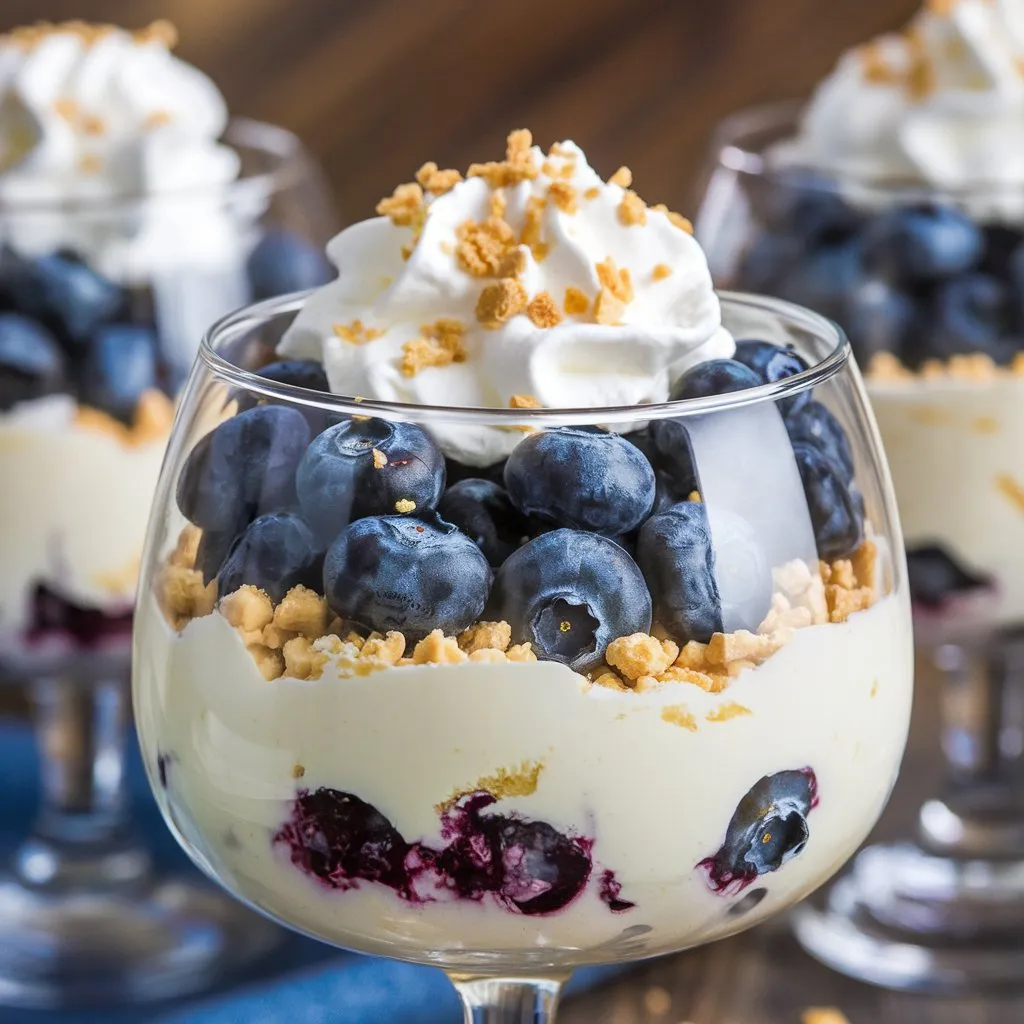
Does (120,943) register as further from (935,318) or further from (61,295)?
(935,318)

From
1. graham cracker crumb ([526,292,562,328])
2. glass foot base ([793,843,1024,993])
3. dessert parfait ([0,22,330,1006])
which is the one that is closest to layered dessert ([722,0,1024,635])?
glass foot base ([793,843,1024,993])

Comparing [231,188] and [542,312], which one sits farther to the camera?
[231,188]

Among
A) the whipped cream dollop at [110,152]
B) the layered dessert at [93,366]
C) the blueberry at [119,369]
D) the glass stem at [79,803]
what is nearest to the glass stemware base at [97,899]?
the glass stem at [79,803]

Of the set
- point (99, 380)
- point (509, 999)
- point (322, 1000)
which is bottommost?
point (322, 1000)

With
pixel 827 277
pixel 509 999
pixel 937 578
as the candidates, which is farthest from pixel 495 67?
pixel 509 999

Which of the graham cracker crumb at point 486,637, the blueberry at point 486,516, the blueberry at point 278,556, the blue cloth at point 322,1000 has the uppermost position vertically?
the blueberry at point 486,516

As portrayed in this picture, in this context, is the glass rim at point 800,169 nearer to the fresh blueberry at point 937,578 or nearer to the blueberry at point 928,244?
the blueberry at point 928,244

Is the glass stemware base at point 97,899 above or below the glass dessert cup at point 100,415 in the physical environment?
below

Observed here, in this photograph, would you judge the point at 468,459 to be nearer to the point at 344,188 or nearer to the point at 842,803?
the point at 842,803
